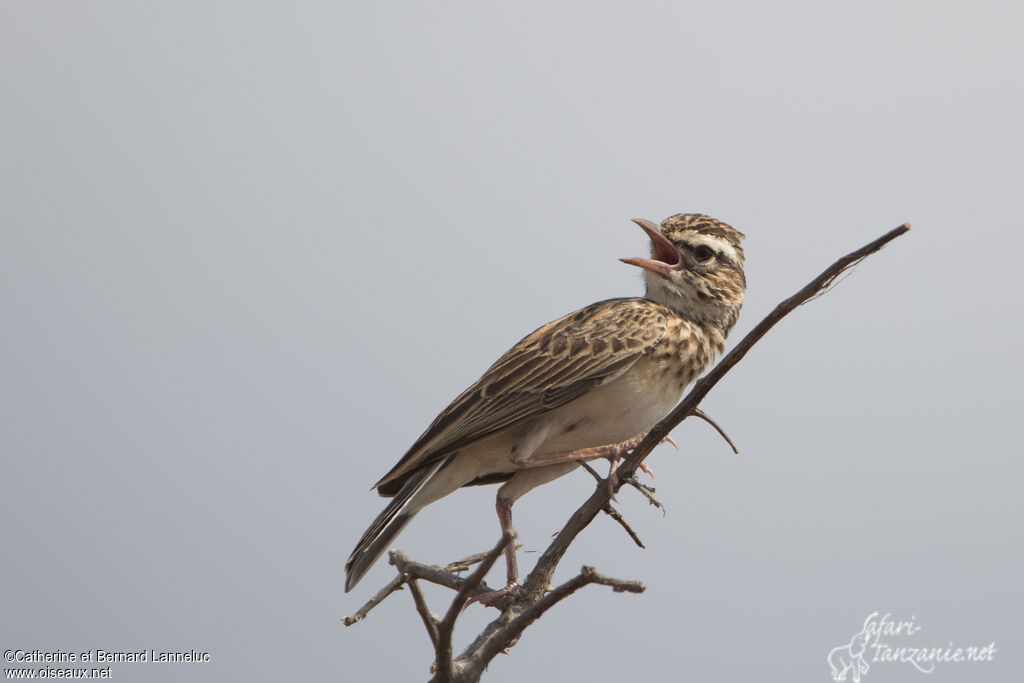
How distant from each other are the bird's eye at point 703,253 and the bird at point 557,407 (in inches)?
12.6

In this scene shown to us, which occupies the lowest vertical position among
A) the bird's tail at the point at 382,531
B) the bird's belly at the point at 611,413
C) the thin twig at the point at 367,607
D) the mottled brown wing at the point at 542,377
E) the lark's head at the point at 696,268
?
the thin twig at the point at 367,607

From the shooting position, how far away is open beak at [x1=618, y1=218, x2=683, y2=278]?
8195 mm

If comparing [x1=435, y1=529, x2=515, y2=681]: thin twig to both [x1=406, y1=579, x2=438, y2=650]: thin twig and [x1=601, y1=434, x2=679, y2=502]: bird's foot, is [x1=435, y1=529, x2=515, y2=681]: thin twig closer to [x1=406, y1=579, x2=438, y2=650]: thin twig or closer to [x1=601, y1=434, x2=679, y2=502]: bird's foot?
[x1=406, y1=579, x2=438, y2=650]: thin twig

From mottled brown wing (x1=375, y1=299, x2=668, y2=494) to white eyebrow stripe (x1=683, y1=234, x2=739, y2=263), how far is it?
635 mm

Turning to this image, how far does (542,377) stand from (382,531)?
1651 millimetres

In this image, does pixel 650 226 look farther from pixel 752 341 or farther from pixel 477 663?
pixel 477 663

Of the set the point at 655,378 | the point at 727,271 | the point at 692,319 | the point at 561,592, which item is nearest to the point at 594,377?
the point at 655,378

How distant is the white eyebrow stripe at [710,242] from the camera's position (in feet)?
27.2

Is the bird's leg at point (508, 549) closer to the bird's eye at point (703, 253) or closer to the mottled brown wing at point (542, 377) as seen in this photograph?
the mottled brown wing at point (542, 377)

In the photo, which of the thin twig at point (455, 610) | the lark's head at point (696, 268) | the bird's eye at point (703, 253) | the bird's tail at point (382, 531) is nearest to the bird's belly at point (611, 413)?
the lark's head at point (696, 268)

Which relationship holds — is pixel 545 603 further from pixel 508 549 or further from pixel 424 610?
pixel 508 549

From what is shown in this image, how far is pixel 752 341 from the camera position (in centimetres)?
510

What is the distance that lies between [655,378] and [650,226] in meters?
1.49

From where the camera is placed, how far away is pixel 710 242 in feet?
27.2
